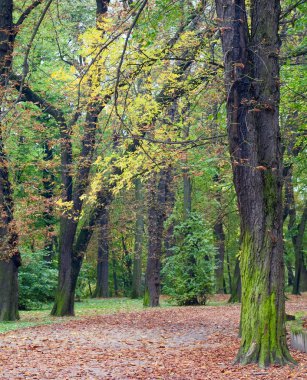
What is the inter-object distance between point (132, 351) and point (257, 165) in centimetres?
422

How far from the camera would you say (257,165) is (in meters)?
8.32

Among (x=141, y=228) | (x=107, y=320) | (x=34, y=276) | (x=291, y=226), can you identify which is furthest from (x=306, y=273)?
(x=107, y=320)

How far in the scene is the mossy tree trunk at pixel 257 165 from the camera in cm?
803

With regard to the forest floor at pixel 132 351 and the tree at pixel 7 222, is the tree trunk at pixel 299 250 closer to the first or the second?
the forest floor at pixel 132 351

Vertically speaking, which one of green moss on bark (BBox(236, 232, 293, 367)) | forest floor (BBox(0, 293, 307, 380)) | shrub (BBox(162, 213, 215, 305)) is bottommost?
forest floor (BBox(0, 293, 307, 380))

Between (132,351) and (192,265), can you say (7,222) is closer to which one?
(132,351)

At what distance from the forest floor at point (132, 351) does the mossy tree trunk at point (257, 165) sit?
58 centimetres

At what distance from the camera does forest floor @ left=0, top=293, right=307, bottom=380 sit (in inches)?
307

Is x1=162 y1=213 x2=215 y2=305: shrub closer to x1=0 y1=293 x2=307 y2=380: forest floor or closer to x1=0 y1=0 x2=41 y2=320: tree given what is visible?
x1=0 y1=293 x2=307 y2=380: forest floor

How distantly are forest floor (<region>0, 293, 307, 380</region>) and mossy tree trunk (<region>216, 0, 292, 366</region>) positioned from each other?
22.7 inches

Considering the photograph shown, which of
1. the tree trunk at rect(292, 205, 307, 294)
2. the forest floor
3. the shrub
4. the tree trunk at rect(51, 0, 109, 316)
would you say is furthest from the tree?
the tree trunk at rect(292, 205, 307, 294)

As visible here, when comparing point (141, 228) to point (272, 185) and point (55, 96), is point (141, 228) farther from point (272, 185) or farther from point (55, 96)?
point (272, 185)

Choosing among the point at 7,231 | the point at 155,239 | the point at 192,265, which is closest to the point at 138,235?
the point at 192,265

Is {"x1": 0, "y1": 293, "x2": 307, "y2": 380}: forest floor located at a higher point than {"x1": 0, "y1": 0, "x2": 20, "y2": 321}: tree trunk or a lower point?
lower
